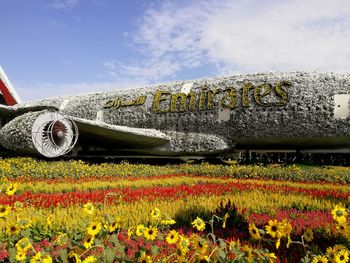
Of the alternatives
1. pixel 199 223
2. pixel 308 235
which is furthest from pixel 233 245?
pixel 308 235

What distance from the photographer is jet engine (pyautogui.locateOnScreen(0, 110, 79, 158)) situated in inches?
643

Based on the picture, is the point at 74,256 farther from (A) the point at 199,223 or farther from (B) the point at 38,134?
(B) the point at 38,134

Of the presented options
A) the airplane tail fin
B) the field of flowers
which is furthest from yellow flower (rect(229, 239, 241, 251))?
the airplane tail fin

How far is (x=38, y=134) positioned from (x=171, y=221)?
14224 millimetres

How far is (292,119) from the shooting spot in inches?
675

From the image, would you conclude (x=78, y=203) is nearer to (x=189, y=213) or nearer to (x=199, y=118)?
(x=189, y=213)

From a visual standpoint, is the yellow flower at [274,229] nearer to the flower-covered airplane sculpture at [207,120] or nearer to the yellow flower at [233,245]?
the yellow flower at [233,245]

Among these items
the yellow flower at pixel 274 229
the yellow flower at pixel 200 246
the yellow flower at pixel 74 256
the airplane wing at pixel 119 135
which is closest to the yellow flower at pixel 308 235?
the yellow flower at pixel 274 229

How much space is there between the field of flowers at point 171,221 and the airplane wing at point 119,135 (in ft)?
13.0

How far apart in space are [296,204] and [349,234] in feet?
14.6

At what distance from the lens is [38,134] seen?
16547 mm

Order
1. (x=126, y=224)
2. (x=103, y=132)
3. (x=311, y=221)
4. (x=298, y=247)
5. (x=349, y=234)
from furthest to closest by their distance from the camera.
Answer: (x=103, y=132) → (x=311, y=221) → (x=126, y=224) → (x=298, y=247) → (x=349, y=234)

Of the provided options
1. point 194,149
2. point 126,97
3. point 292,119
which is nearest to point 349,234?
point 292,119

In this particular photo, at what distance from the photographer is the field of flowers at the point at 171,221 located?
3181 millimetres
